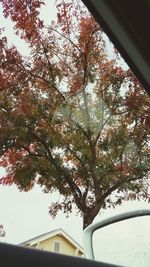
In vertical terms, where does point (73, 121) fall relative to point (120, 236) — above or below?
above

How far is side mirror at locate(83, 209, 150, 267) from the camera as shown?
3.41ft

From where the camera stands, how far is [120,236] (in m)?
1.19

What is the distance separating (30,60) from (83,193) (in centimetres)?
148

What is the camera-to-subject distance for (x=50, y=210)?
127 inches

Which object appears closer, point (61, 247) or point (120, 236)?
point (61, 247)

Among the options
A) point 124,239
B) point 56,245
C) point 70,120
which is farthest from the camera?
point 70,120

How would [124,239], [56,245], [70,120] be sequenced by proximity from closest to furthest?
[56,245] < [124,239] < [70,120]

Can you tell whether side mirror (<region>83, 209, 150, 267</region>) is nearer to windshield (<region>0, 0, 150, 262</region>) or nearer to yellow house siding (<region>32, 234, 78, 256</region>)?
yellow house siding (<region>32, 234, 78, 256</region>)

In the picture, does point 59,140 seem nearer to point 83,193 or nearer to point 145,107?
point 83,193

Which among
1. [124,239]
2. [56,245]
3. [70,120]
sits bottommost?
[56,245]

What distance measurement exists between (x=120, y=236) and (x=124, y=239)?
0.6 inches

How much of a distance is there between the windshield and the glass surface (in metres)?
2.31

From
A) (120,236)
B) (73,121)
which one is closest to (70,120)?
(73,121)

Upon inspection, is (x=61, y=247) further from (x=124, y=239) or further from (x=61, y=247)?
(x=124, y=239)
